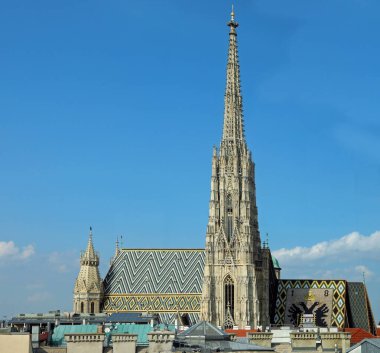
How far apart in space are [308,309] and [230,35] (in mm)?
37159

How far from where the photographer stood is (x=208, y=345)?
46906 millimetres

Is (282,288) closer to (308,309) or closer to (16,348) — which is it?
(308,309)

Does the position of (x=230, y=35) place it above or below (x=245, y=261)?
above

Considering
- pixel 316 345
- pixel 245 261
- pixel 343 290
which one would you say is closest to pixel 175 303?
pixel 245 261

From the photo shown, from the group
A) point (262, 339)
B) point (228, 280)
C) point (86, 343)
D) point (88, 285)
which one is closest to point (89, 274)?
point (88, 285)

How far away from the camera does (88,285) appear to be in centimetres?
11438

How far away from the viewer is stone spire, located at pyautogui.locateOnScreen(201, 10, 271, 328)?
10625 centimetres

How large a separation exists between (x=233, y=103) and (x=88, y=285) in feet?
97.7

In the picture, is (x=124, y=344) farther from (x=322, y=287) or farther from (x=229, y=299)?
(x=322, y=287)

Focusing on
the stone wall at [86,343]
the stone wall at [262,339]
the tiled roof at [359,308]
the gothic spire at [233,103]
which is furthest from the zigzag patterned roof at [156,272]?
the stone wall at [86,343]

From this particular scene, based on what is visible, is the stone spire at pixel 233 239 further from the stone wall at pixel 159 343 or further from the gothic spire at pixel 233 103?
the stone wall at pixel 159 343

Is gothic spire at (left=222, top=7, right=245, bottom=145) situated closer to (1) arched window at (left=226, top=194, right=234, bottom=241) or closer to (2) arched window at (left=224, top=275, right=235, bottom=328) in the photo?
(1) arched window at (left=226, top=194, right=234, bottom=241)

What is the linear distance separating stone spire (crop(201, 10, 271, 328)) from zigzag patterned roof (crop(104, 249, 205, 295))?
275 inches

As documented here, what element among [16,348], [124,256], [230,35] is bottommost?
[16,348]
